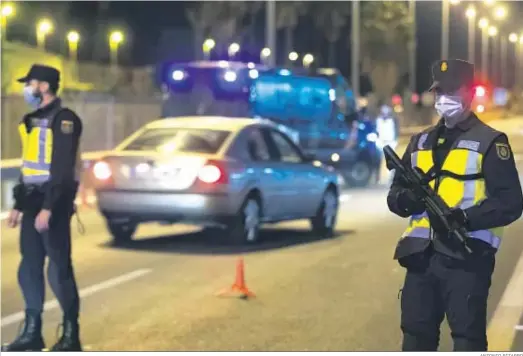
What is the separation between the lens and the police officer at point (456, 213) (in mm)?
4793

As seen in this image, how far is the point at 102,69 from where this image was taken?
57844mm

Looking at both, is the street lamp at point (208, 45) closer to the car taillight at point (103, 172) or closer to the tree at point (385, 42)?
the tree at point (385, 42)

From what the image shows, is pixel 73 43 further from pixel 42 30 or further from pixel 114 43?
pixel 42 30

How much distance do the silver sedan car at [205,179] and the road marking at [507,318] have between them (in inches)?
137

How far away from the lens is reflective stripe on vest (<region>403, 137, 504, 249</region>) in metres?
4.80

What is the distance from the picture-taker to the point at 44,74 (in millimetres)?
7059

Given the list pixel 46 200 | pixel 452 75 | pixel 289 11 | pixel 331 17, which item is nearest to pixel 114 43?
pixel 331 17

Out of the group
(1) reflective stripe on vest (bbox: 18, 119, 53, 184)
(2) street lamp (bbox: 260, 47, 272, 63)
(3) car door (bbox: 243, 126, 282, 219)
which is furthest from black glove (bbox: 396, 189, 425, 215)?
(2) street lamp (bbox: 260, 47, 272, 63)

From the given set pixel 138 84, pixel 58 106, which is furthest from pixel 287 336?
pixel 138 84

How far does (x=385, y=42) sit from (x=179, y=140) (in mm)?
51160

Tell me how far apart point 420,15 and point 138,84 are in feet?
48.6

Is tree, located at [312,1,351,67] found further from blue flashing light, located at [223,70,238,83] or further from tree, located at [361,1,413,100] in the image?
blue flashing light, located at [223,70,238,83]

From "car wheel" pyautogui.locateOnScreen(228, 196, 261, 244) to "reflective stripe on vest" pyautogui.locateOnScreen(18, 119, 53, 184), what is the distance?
18.6 ft

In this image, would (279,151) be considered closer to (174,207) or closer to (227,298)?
(174,207)
